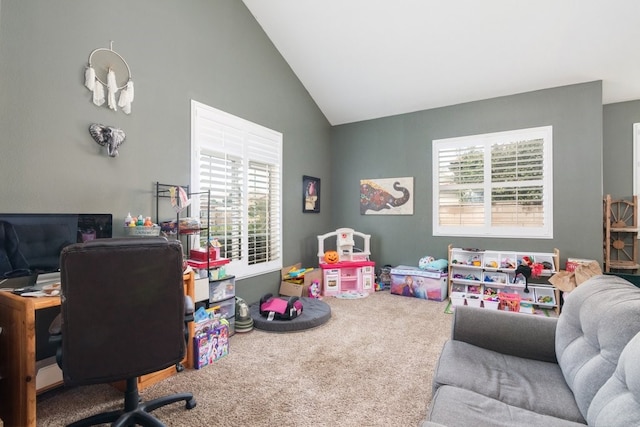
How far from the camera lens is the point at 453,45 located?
3.46 meters

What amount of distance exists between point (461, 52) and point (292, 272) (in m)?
3.38

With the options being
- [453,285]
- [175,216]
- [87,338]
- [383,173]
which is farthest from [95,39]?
[453,285]

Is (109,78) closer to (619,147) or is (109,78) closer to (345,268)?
(345,268)

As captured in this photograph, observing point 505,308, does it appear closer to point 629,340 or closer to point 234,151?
point 629,340

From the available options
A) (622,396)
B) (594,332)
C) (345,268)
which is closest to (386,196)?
(345,268)

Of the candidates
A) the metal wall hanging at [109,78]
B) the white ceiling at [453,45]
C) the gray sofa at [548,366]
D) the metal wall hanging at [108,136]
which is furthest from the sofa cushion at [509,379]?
the white ceiling at [453,45]

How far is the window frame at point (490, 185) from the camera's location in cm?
384

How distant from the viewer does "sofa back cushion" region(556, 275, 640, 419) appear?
112cm

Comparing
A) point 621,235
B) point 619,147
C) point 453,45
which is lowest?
point 621,235

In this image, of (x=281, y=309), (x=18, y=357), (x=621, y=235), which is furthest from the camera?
(x=621, y=235)

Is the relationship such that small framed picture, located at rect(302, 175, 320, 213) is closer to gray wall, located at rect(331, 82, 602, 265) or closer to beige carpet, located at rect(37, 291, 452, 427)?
gray wall, located at rect(331, 82, 602, 265)

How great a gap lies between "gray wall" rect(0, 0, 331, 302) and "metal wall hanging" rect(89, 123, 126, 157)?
0.17ft

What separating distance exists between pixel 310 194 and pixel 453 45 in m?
2.64

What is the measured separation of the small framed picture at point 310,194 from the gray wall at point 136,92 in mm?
1057
